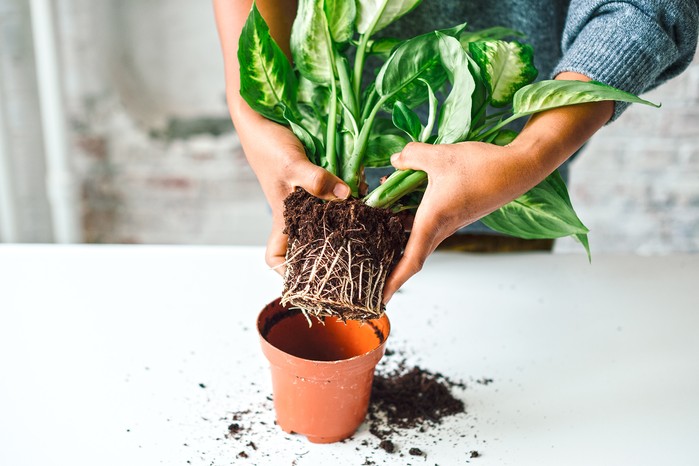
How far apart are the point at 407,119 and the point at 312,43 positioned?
0.15 metres

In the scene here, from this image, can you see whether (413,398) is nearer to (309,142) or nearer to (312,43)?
(309,142)

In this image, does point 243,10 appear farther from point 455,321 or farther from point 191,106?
point 191,106

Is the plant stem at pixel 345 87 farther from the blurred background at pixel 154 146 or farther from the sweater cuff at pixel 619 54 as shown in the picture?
the blurred background at pixel 154 146

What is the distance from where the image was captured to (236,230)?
224 cm

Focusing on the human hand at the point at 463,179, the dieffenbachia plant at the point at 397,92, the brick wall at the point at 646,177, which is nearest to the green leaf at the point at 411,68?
the dieffenbachia plant at the point at 397,92

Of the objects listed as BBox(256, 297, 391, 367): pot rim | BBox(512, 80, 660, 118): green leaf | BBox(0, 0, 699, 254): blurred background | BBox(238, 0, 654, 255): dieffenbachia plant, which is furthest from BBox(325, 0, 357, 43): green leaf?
BBox(0, 0, 699, 254): blurred background

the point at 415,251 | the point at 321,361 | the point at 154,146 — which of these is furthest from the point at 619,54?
the point at 154,146

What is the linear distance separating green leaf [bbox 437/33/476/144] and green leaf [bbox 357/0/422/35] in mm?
74

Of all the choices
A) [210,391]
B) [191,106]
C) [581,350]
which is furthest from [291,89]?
[191,106]

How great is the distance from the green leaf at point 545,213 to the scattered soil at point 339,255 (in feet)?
0.50

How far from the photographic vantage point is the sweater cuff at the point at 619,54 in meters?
0.74

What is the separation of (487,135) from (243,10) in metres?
0.39

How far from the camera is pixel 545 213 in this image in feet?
2.51

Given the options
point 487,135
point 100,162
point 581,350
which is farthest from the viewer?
point 100,162
